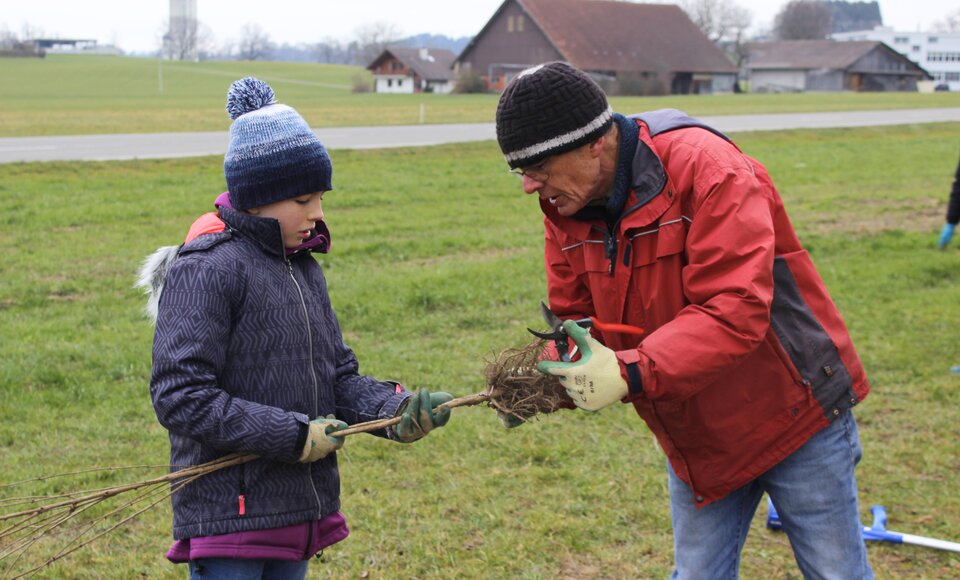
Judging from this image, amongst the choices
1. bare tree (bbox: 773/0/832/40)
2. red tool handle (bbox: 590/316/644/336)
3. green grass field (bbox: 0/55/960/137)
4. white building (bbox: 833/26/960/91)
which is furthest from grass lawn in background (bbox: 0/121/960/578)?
white building (bbox: 833/26/960/91)

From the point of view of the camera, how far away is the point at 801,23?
112m

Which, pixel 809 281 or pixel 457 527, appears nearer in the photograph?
pixel 809 281

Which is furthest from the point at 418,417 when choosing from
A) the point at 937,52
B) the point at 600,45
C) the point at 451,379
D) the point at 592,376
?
the point at 937,52

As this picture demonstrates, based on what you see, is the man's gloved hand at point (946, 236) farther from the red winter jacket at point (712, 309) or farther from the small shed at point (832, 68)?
the small shed at point (832, 68)

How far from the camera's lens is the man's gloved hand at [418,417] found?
2.82 metres

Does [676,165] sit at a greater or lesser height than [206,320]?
greater

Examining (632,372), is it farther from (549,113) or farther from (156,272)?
(156,272)

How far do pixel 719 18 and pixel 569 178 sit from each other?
102556 millimetres

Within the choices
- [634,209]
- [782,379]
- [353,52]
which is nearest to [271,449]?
[634,209]

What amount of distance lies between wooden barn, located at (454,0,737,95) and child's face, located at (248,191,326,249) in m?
60.7

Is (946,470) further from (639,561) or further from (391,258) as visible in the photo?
(391,258)

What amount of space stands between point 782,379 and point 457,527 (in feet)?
6.65

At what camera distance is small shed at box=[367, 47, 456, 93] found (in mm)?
77812

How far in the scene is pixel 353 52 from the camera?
12581 centimetres
